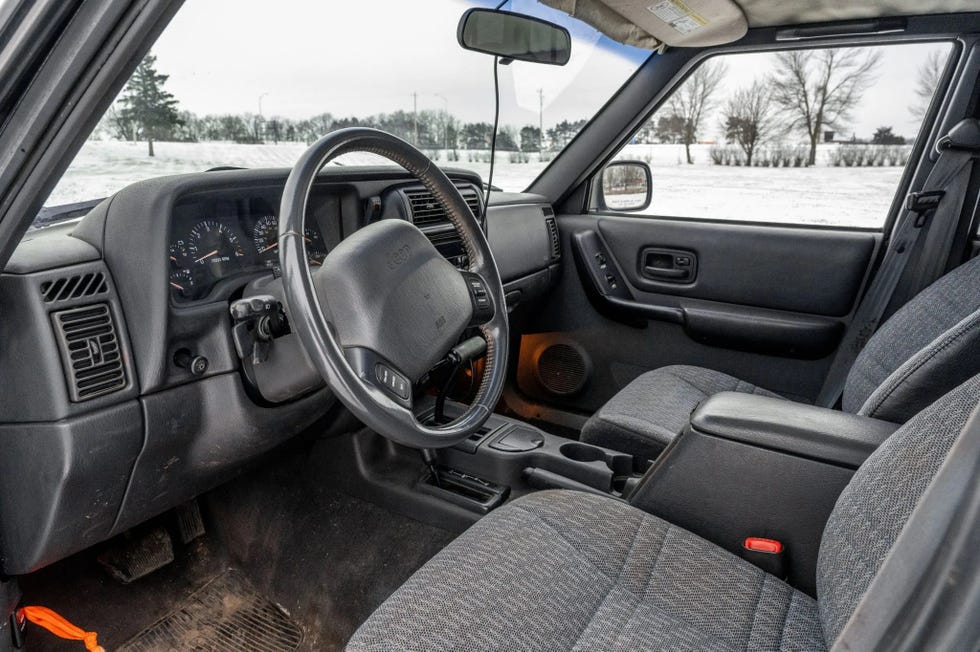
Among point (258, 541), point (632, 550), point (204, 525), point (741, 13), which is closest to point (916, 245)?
point (741, 13)

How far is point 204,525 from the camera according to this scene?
6.91 feet

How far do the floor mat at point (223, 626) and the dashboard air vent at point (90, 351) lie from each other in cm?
91

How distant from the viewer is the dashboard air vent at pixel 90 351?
1.22 meters

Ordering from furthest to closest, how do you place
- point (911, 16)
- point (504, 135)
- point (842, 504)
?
point (504, 135), point (911, 16), point (842, 504)

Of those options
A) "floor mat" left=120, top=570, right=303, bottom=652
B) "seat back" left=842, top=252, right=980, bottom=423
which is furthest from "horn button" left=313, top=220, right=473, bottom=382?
"floor mat" left=120, top=570, right=303, bottom=652

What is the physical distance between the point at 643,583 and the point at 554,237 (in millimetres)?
1897

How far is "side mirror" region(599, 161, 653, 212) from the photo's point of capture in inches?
112

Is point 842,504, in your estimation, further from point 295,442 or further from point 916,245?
point 916,245

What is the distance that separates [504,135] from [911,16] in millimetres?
1350

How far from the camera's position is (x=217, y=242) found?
1.54m

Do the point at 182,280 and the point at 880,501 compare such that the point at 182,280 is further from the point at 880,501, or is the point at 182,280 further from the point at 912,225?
the point at 912,225

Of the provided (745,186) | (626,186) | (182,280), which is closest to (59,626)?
(182,280)

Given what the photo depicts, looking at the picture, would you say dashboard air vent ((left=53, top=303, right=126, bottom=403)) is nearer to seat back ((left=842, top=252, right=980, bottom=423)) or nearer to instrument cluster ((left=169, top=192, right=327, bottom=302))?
instrument cluster ((left=169, top=192, right=327, bottom=302))

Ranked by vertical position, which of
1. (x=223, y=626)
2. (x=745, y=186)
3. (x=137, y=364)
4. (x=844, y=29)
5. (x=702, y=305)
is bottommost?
(x=223, y=626)
